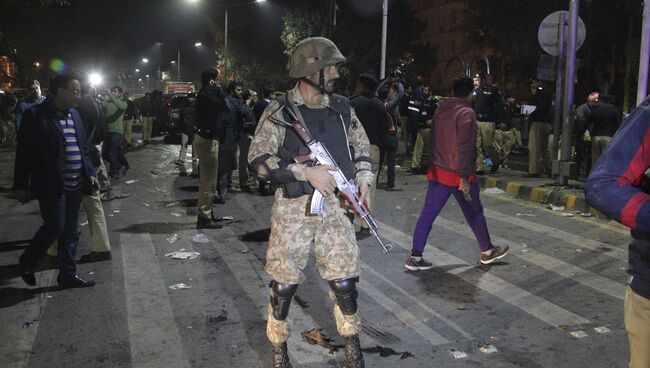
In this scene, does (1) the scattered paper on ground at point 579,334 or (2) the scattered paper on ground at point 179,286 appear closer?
(1) the scattered paper on ground at point 579,334

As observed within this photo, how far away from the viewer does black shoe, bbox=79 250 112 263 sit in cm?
624

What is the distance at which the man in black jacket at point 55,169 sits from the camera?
5.05 meters

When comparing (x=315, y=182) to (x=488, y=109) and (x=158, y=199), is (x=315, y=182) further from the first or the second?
(x=488, y=109)

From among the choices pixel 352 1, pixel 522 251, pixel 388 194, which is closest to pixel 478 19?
pixel 352 1

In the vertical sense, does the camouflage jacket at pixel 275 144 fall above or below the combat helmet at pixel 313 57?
below

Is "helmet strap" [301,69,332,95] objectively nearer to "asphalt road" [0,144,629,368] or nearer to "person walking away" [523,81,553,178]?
"asphalt road" [0,144,629,368]

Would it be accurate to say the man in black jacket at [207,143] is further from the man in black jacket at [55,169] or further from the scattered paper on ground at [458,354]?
the scattered paper on ground at [458,354]

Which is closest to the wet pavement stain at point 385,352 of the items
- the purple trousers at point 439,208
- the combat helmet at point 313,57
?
the combat helmet at point 313,57

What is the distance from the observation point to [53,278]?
18.6 feet

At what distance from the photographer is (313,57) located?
350 cm

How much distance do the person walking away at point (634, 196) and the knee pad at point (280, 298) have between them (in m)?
1.86

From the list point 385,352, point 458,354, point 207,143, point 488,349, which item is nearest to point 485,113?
point 207,143

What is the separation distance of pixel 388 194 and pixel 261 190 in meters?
2.31

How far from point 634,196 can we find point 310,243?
6.18ft
